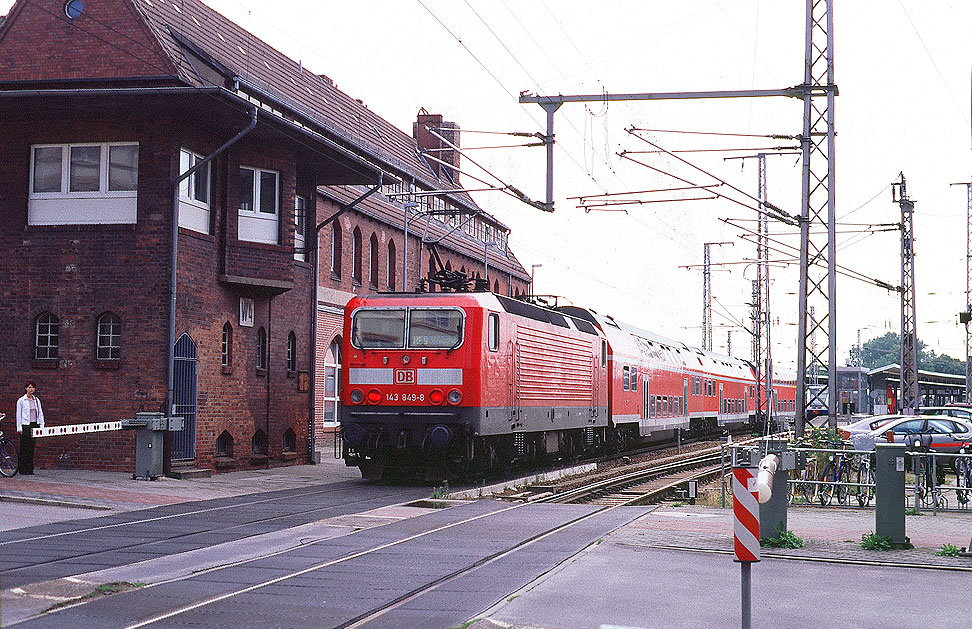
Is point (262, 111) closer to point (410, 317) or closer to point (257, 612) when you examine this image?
point (410, 317)

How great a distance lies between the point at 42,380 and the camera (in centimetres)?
2120

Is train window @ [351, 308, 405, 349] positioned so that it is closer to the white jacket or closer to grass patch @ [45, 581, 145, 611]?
A: the white jacket

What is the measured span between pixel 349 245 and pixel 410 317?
52.1 feet

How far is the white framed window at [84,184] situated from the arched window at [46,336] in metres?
1.82

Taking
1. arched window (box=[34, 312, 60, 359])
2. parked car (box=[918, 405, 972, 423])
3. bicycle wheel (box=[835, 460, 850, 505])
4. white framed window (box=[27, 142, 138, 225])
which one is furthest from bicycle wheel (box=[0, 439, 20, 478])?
parked car (box=[918, 405, 972, 423])

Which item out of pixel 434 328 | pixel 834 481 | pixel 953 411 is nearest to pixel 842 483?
pixel 834 481

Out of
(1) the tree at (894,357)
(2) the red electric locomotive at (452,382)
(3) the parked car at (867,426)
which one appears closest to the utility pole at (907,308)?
(3) the parked car at (867,426)

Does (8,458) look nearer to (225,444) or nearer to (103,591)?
(225,444)

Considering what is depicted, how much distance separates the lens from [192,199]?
872 inches

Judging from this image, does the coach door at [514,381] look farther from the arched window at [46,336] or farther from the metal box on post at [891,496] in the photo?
the metal box on post at [891,496]

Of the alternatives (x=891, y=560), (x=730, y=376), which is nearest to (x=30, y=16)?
(x=891, y=560)

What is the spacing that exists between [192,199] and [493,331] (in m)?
6.43

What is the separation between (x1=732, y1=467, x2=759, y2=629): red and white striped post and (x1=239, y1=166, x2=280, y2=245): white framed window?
17.7 m

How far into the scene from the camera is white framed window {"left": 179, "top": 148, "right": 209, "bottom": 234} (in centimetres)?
2170
